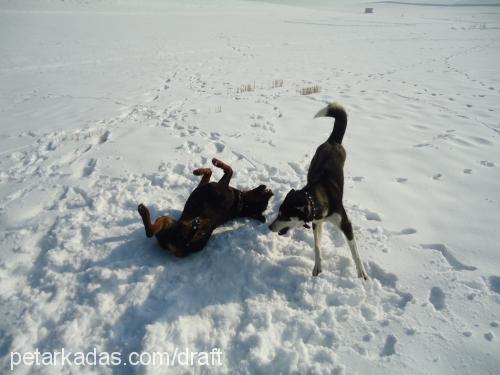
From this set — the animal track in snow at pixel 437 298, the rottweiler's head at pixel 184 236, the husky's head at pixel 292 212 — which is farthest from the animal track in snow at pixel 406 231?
the rottweiler's head at pixel 184 236

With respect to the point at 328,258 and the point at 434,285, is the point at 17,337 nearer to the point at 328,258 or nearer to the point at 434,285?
the point at 328,258

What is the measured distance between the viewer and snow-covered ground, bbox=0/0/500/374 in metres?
2.49

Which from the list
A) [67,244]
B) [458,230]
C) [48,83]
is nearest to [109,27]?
[48,83]

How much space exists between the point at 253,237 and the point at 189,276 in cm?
86

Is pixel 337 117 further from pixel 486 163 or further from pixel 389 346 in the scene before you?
pixel 486 163

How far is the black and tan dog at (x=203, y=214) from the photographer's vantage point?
3.18 m

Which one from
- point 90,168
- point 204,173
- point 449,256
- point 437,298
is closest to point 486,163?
point 449,256

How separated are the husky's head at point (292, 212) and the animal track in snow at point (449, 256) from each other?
156 centimetres

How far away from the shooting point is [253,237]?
3.56m

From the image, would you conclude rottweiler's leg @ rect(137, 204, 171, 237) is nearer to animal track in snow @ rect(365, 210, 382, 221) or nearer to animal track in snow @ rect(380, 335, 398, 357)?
animal track in snow @ rect(380, 335, 398, 357)

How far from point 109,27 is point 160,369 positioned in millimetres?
26326

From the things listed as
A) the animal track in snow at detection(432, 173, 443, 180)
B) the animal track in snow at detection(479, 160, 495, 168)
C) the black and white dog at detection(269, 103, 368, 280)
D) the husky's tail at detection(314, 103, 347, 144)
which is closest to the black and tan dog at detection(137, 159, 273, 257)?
the black and white dog at detection(269, 103, 368, 280)

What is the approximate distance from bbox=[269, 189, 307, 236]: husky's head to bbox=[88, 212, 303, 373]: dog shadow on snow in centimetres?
44

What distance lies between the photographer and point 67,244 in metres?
3.35
